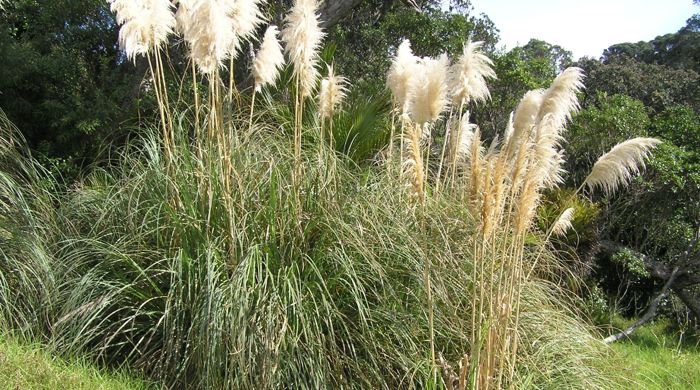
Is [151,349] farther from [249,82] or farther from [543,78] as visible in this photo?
[543,78]

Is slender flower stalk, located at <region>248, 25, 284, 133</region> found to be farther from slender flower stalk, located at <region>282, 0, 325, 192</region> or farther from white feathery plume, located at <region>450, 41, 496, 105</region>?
white feathery plume, located at <region>450, 41, 496, 105</region>

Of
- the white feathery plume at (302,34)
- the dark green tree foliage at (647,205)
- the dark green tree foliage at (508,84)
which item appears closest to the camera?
the white feathery plume at (302,34)

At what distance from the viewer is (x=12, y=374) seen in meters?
3.99

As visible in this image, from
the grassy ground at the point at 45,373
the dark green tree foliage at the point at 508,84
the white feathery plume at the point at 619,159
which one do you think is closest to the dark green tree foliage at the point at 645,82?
the dark green tree foliage at the point at 508,84

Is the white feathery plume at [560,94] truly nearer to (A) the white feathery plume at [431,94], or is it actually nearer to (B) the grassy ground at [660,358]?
(A) the white feathery plume at [431,94]

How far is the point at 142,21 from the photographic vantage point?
490 cm

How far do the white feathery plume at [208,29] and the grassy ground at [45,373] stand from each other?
6.82 ft

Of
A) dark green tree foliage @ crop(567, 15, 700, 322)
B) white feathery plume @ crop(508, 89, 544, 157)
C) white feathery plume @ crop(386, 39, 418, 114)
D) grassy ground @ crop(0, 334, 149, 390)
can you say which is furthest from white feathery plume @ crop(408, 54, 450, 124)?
dark green tree foliage @ crop(567, 15, 700, 322)

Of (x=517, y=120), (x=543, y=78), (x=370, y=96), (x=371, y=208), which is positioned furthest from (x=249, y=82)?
(x=517, y=120)

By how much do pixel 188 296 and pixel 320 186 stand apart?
1.21 meters

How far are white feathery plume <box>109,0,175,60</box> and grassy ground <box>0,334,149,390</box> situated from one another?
209 cm

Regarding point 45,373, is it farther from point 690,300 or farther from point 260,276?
point 690,300

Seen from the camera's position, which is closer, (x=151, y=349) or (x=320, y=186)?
(x=151, y=349)

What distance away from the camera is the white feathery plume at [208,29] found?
4.57m
